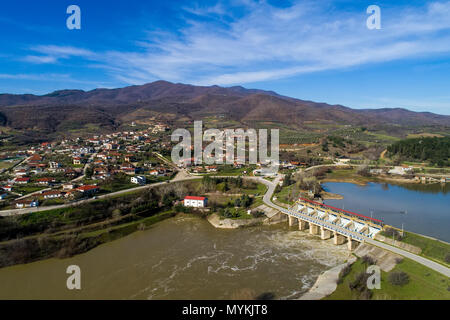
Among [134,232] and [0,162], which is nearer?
[134,232]

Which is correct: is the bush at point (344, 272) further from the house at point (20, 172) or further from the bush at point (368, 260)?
the house at point (20, 172)

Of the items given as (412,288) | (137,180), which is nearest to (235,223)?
(412,288)

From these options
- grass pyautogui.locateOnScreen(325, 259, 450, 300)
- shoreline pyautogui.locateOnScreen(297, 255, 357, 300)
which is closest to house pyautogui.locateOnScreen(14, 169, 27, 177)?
shoreline pyautogui.locateOnScreen(297, 255, 357, 300)

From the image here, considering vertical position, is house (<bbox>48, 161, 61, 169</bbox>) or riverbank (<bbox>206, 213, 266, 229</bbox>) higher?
house (<bbox>48, 161, 61, 169</bbox>)

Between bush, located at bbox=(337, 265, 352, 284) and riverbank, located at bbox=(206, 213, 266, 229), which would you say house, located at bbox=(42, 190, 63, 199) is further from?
bush, located at bbox=(337, 265, 352, 284)
